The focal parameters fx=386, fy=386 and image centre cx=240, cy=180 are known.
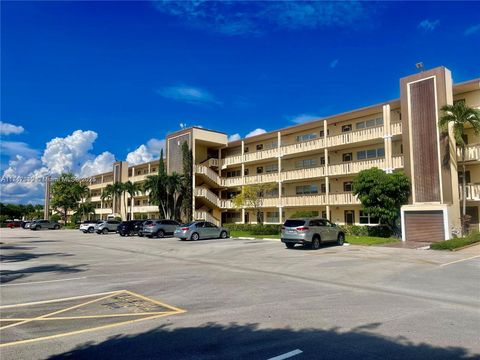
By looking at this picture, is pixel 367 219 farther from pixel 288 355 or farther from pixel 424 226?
pixel 288 355

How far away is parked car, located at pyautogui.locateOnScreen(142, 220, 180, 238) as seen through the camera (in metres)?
34.8

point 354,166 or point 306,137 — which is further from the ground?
point 306,137

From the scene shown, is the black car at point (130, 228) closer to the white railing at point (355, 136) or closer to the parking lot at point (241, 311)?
the white railing at point (355, 136)

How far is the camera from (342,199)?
114ft

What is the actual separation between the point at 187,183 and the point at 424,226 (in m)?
26.9

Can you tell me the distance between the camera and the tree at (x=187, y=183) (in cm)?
4541

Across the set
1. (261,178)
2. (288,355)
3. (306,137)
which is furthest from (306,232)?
(261,178)

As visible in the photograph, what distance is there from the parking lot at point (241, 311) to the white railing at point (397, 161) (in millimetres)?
16655

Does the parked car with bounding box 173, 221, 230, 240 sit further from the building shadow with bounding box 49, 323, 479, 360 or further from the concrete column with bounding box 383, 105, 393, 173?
the building shadow with bounding box 49, 323, 479, 360

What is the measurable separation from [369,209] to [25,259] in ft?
74.5

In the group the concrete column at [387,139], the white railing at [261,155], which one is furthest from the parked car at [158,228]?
the concrete column at [387,139]

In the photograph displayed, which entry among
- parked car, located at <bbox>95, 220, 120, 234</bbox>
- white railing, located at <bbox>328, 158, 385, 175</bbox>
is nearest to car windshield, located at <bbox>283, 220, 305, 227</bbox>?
white railing, located at <bbox>328, 158, 385, 175</bbox>

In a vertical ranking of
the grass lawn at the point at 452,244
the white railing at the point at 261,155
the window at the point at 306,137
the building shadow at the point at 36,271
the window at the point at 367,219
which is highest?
the window at the point at 306,137

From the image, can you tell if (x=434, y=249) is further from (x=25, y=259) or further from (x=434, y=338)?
(x=25, y=259)
